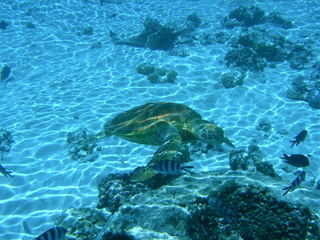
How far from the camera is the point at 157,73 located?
451 inches

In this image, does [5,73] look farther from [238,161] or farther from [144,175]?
[238,161]

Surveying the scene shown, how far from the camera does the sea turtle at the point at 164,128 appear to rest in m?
4.59

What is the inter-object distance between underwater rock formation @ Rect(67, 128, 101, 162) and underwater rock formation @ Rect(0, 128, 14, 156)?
1.94m

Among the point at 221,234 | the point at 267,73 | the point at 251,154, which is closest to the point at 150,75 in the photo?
the point at 267,73

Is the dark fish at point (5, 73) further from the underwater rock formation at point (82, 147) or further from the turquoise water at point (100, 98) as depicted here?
the underwater rock formation at point (82, 147)

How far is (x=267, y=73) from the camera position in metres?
11.5

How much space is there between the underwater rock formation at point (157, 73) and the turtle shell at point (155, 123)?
195 inches

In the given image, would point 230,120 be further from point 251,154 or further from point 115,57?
point 115,57

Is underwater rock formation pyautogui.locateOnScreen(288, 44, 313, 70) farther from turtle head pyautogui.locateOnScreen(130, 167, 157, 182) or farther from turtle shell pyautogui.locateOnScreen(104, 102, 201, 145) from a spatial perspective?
turtle head pyautogui.locateOnScreen(130, 167, 157, 182)

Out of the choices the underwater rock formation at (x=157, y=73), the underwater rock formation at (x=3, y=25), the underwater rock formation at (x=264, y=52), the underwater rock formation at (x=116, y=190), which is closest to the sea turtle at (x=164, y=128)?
the underwater rock formation at (x=116, y=190)

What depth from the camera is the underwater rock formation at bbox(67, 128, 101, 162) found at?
7.69 metres

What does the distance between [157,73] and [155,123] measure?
617 cm

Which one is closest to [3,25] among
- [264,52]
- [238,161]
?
[264,52]

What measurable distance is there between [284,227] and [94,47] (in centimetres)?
1444
